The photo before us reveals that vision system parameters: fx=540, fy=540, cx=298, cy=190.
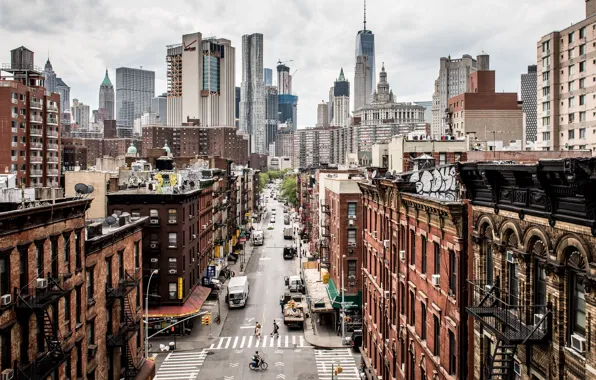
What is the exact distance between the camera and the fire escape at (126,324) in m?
33.8

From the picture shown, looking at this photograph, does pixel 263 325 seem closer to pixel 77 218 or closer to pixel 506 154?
pixel 506 154

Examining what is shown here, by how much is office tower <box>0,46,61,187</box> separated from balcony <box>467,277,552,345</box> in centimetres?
8975

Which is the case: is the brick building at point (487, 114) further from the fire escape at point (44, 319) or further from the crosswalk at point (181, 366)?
the fire escape at point (44, 319)

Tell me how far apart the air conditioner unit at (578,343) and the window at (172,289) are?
49.3 m

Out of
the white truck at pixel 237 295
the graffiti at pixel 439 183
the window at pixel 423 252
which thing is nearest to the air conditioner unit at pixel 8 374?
the window at pixel 423 252

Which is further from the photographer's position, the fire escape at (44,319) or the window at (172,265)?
the window at (172,265)

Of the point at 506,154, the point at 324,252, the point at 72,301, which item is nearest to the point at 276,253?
the point at 324,252

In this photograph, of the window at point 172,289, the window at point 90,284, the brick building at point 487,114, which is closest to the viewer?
the window at point 90,284

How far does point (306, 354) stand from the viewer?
51219 millimetres

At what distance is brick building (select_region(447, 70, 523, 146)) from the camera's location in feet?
264

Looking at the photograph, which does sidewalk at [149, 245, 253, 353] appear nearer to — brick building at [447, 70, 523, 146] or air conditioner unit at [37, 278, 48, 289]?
air conditioner unit at [37, 278, 48, 289]

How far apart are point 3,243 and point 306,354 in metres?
35.1

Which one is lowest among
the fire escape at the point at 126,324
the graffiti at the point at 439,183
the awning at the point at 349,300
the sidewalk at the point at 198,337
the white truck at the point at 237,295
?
the sidewalk at the point at 198,337

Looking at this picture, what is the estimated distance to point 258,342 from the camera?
54938 millimetres
